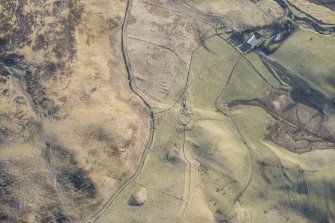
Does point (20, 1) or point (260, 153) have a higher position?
point (20, 1)

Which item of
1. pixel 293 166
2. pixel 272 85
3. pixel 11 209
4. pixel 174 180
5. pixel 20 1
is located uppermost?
pixel 20 1

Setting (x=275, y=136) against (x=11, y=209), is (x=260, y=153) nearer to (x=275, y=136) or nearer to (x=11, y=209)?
(x=275, y=136)

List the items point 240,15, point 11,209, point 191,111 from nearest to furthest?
point 11,209, point 191,111, point 240,15

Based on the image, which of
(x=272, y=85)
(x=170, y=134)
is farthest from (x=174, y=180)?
(x=272, y=85)

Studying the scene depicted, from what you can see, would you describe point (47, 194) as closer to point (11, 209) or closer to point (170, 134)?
point (11, 209)

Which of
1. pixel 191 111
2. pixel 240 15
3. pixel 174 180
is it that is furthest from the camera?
pixel 240 15

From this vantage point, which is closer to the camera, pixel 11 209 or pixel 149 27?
pixel 11 209

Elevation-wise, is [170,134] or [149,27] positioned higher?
[149,27]

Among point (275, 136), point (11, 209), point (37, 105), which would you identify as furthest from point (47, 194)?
point (275, 136)

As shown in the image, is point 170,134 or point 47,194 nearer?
point 47,194
